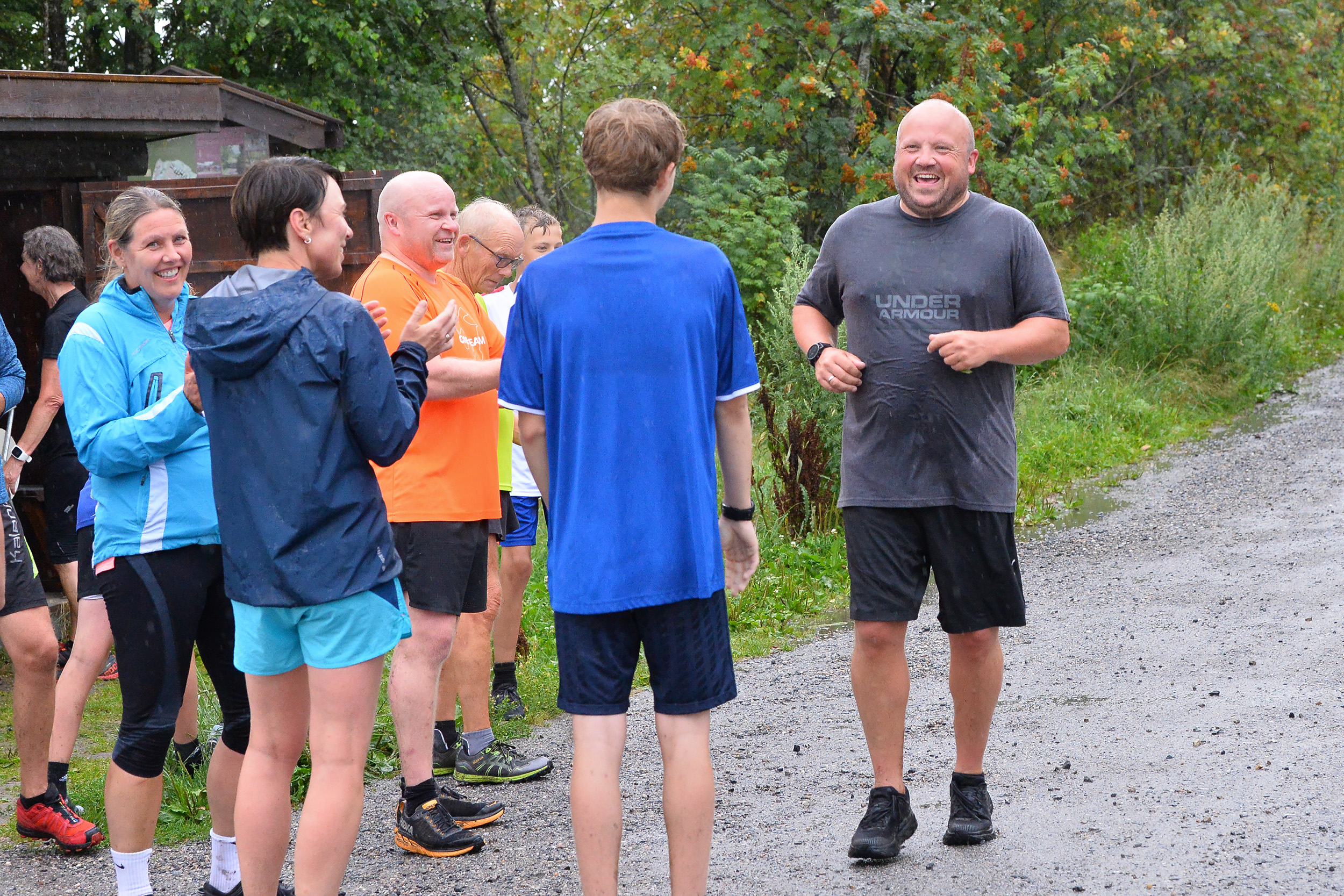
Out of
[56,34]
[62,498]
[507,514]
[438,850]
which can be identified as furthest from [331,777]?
[56,34]

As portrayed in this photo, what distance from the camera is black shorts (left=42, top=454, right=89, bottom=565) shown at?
19.6ft

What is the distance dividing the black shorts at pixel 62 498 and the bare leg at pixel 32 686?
1818mm

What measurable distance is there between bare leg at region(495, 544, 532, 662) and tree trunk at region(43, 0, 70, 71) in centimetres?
1454

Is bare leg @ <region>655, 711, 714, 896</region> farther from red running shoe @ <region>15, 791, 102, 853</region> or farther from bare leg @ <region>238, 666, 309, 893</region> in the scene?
red running shoe @ <region>15, 791, 102, 853</region>

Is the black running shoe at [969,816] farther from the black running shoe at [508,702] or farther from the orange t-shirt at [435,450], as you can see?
the black running shoe at [508,702]

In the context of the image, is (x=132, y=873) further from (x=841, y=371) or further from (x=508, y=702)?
(x=841, y=371)

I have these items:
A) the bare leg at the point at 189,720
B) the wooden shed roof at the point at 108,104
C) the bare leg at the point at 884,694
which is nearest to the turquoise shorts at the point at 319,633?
the bare leg at the point at 884,694

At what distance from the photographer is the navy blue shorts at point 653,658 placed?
2922 mm

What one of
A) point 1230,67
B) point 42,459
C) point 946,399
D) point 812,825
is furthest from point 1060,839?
point 1230,67

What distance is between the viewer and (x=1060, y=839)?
367 cm

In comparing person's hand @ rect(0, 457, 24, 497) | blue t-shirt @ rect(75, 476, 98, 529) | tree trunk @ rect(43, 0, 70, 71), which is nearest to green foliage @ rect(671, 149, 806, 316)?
person's hand @ rect(0, 457, 24, 497)

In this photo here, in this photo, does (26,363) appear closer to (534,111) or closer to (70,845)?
(70,845)

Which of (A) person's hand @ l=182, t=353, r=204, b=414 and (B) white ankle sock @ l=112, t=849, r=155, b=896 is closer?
(A) person's hand @ l=182, t=353, r=204, b=414

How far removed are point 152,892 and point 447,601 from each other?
3.85 feet
